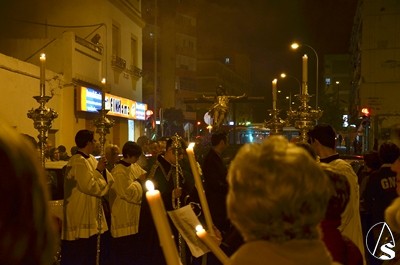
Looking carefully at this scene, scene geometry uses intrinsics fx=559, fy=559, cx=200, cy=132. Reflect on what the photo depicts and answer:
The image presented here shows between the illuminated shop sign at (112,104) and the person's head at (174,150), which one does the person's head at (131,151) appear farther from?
the illuminated shop sign at (112,104)

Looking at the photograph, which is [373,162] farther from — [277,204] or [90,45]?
[90,45]

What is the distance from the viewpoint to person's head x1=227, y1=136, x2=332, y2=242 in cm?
197

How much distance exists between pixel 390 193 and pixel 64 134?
14003 millimetres

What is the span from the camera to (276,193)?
196 centimetres

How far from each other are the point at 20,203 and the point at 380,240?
20.8ft

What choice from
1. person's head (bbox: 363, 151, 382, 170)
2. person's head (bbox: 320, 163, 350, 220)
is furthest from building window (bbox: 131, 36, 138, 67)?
person's head (bbox: 320, 163, 350, 220)

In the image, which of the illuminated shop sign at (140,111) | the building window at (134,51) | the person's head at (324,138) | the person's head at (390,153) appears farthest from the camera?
the building window at (134,51)

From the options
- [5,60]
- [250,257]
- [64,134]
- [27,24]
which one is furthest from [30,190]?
[27,24]

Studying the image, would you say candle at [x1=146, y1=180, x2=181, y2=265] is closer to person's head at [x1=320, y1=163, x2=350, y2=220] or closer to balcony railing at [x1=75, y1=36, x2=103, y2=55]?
person's head at [x1=320, y1=163, x2=350, y2=220]

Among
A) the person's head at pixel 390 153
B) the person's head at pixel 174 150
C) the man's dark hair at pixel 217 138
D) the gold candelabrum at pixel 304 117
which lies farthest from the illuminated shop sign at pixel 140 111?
the gold candelabrum at pixel 304 117

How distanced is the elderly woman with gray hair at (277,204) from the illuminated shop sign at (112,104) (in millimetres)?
13272

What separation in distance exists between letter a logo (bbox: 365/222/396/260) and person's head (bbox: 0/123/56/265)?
16.3ft

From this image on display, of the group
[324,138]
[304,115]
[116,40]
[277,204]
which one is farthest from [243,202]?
[116,40]

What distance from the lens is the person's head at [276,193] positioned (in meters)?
1.97
